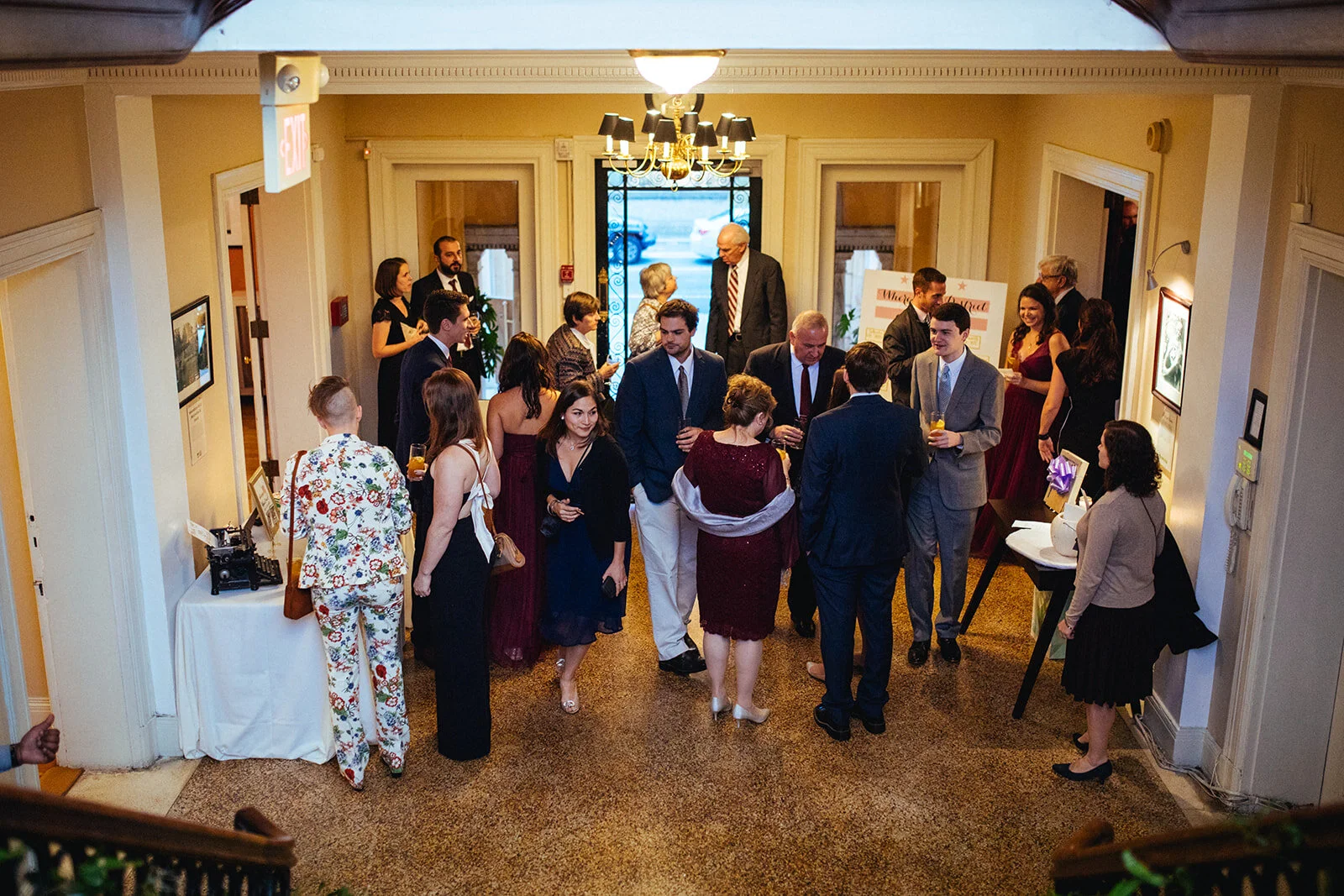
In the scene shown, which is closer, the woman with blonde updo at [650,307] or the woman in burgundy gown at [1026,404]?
the woman in burgundy gown at [1026,404]

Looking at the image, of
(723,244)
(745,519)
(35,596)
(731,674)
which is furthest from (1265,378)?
(35,596)

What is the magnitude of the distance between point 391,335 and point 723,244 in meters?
2.17

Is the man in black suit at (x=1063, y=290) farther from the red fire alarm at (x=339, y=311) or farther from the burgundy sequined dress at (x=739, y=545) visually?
the red fire alarm at (x=339, y=311)

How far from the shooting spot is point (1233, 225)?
438 cm

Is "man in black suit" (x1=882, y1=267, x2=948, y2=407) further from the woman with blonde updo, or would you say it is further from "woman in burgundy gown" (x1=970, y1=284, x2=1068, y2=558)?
the woman with blonde updo

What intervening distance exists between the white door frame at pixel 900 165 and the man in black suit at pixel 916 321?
136 centimetres

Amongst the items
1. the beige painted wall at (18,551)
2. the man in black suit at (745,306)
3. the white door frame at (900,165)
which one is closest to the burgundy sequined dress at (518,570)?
the beige painted wall at (18,551)

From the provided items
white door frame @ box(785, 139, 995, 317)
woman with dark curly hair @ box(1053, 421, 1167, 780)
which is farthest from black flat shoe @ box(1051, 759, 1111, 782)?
white door frame @ box(785, 139, 995, 317)

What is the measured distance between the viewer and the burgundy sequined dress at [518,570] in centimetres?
518

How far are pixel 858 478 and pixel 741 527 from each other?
0.49 m

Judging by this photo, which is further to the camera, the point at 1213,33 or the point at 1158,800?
the point at 1158,800

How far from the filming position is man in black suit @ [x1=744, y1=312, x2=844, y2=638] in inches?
229

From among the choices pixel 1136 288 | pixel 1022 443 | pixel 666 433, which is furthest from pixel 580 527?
pixel 1136 288

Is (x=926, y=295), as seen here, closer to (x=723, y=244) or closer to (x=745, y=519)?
(x=723, y=244)
